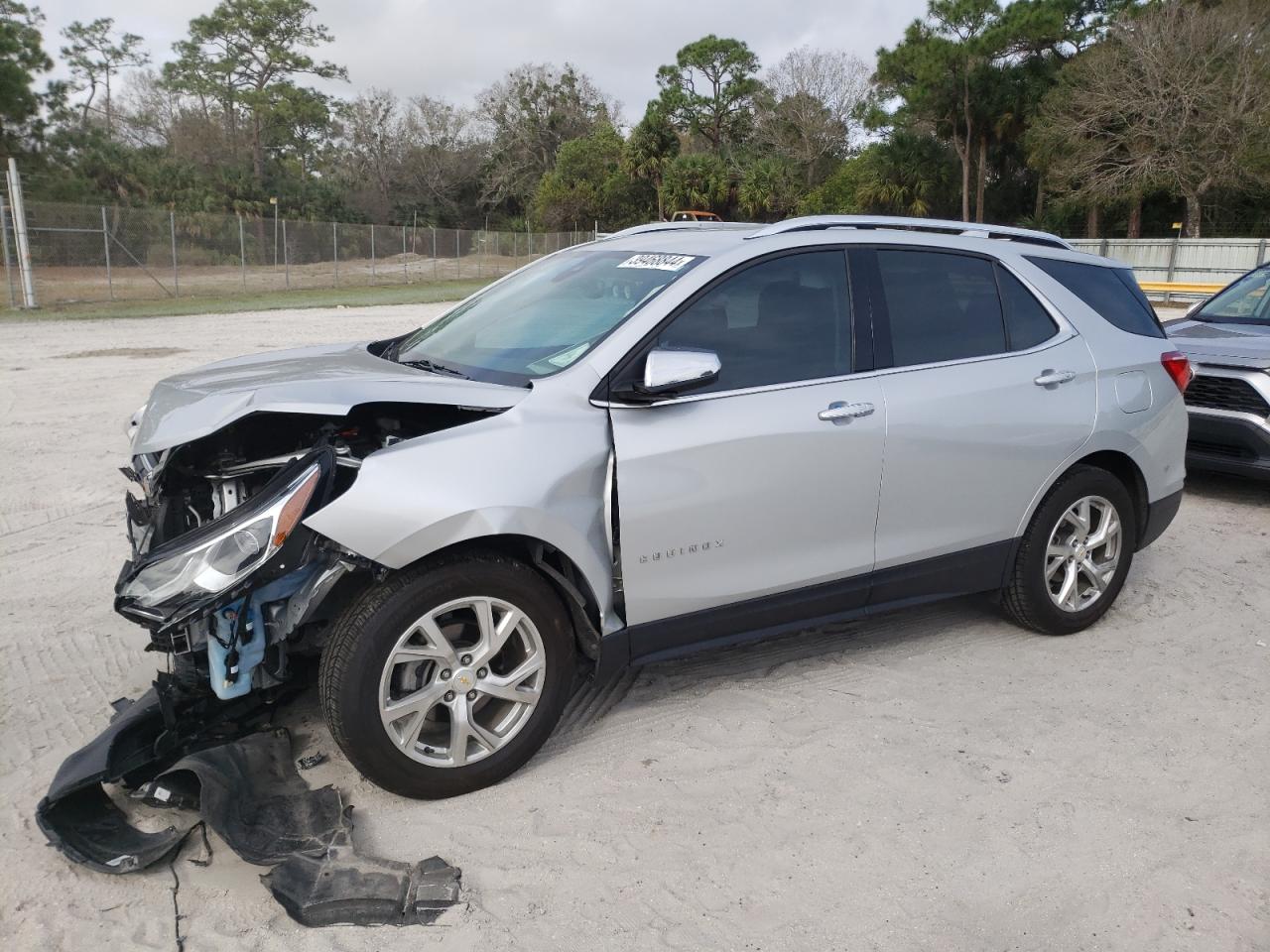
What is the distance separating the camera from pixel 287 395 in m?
3.27

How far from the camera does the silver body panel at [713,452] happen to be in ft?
10.4

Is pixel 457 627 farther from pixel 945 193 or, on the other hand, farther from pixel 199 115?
pixel 199 115

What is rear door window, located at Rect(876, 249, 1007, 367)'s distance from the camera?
4.12 meters

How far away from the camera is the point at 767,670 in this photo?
4.37 metres

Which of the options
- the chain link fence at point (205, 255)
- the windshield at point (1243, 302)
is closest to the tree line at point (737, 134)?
the chain link fence at point (205, 255)

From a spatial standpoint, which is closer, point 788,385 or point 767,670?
point 788,385

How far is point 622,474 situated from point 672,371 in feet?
1.25

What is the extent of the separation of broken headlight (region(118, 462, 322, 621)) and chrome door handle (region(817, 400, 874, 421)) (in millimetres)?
1846

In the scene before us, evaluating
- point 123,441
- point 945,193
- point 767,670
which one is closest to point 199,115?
point 945,193

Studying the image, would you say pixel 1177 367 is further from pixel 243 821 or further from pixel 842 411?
pixel 243 821

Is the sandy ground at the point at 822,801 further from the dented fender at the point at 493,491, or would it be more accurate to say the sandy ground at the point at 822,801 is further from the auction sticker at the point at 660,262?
the auction sticker at the point at 660,262

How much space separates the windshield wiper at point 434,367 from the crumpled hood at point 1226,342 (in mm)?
5384

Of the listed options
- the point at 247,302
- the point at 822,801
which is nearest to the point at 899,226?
the point at 822,801

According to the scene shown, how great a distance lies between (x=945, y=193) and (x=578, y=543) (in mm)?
49251
